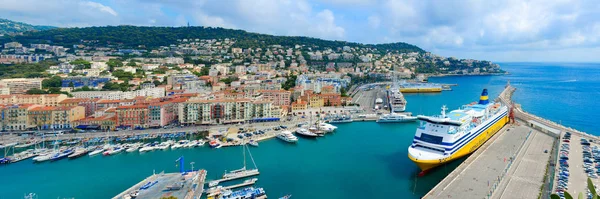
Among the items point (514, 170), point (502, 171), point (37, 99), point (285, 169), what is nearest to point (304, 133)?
point (285, 169)

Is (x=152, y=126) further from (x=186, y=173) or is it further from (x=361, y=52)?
(x=361, y=52)

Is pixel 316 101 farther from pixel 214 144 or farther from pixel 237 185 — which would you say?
pixel 237 185

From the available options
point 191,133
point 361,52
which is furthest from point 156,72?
point 361,52

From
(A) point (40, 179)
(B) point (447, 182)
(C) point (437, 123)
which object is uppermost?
(C) point (437, 123)

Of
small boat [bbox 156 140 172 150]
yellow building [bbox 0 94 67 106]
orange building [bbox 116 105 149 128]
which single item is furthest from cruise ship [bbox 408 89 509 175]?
yellow building [bbox 0 94 67 106]

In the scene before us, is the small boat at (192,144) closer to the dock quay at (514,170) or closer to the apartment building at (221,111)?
the apartment building at (221,111)

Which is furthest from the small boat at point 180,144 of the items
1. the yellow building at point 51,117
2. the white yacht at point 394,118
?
the white yacht at point 394,118
